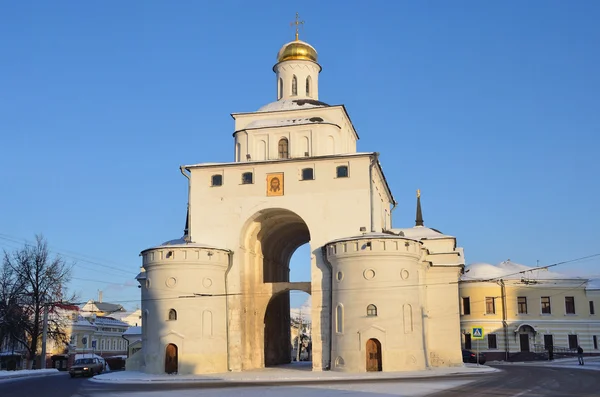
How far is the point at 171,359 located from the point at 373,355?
32.8 feet

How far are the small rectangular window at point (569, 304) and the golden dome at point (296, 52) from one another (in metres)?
26.9

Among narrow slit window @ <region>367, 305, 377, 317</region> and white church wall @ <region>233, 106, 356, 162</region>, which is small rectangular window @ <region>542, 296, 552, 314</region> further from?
narrow slit window @ <region>367, 305, 377, 317</region>

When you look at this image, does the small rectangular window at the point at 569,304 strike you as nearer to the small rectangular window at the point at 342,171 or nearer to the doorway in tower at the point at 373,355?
the doorway in tower at the point at 373,355

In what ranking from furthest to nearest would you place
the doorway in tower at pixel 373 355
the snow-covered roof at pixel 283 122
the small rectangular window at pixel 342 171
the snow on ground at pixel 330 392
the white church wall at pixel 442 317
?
1. the snow-covered roof at pixel 283 122
2. the white church wall at pixel 442 317
3. the small rectangular window at pixel 342 171
4. the doorway in tower at pixel 373 355
5. the snow on ground at pixel 330 392

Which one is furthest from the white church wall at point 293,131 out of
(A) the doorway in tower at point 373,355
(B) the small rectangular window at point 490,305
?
(B) the small rectangular window at point 490,305

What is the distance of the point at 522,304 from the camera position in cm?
5100

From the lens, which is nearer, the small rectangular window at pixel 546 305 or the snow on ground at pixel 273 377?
the snow on ground at pixel 273 377

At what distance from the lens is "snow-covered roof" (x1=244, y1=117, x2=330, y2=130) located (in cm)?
3778

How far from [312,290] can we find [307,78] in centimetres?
1463

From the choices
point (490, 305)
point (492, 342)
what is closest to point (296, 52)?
point (490, 305)

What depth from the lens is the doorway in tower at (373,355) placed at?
31.1 m

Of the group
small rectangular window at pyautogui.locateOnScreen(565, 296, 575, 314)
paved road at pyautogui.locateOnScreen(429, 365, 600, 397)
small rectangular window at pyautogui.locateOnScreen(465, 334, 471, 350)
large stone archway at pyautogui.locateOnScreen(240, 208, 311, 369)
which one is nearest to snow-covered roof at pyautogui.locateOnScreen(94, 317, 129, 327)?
large stone archway at pyautogui.locateOnScreen(240, 208, 311, 369)

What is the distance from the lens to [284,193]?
35281mm

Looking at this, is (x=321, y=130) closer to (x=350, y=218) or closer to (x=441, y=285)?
(x=350, y=218)
